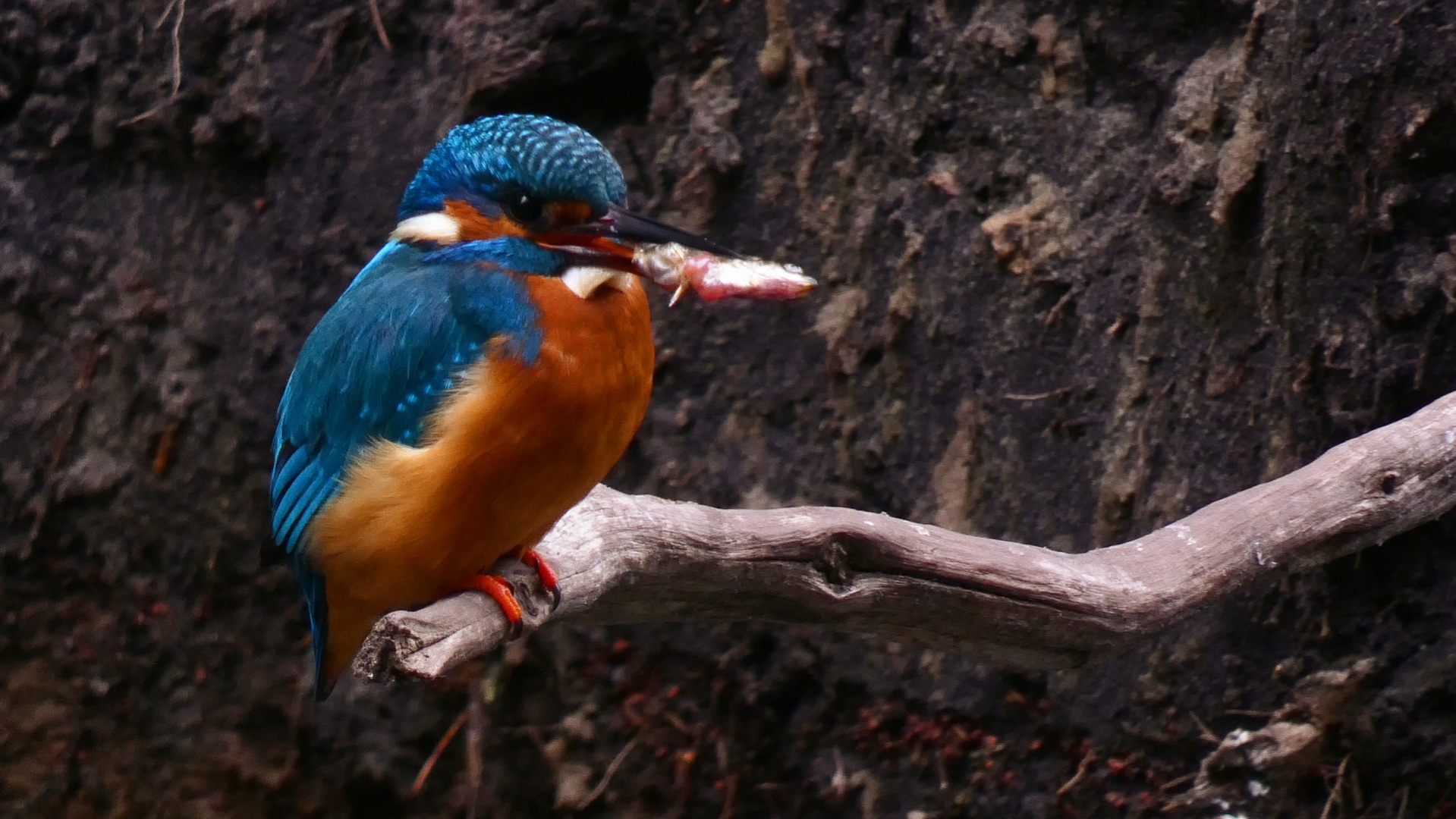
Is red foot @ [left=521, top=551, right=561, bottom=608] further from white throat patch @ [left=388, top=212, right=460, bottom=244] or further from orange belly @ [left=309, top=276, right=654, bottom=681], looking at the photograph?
white throat patch @ [left=388, top=212, right=460, bottom=244]

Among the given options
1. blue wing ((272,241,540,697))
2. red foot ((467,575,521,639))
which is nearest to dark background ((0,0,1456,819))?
blue wing ((272,241,540,697))

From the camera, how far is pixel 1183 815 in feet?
A: 8.64

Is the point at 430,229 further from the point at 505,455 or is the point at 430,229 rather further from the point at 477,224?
the point at 505,455

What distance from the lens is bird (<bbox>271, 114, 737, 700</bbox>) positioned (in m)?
2.03

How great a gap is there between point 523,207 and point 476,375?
0.29 meters

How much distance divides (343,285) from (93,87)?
2.81 feet

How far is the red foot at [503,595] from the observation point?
2043 mm

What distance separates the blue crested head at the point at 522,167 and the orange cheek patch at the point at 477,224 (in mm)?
12

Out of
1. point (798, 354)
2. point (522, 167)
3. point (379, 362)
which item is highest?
point (522, 167)

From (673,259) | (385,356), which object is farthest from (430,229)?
(673,259)

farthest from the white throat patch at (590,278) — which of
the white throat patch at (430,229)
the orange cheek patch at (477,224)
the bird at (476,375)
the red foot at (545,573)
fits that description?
the red foot at (545,573)

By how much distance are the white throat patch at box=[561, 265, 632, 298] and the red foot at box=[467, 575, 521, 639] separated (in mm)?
446

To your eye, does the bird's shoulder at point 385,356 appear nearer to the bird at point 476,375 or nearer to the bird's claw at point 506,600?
the bird at point 476,375

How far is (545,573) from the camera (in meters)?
2.11
